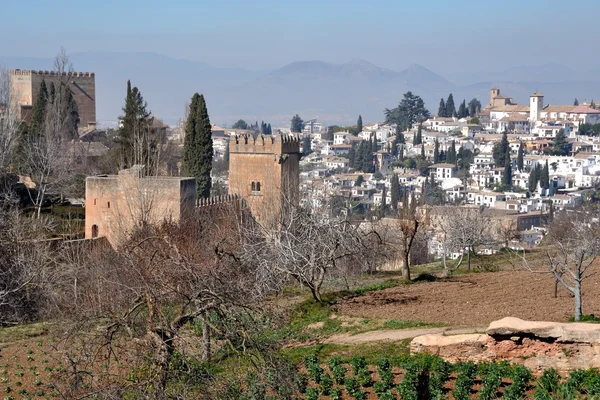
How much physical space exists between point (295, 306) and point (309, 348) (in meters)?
3.26

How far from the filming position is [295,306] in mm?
16891

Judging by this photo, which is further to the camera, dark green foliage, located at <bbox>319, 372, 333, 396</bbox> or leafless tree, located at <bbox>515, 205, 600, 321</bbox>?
leafless tree, located at <bbox>515, 205, 600, 321</bbox>

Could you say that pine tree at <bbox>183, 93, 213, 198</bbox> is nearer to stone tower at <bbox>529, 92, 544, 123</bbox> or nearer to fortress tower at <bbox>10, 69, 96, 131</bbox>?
fortress tower at <bbox>10, 69, 96, 131</bbox>

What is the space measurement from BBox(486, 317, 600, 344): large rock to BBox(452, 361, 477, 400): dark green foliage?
65 cm

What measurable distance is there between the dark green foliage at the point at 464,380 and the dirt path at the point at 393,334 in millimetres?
1973

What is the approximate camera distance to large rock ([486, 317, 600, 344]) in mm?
11444

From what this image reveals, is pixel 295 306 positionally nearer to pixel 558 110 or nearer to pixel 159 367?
pixel 159 367

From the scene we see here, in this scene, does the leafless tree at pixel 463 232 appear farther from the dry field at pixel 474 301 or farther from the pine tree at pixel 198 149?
the dry field at pixel 474 301

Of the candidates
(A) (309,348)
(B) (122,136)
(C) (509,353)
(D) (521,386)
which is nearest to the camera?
(D) (521,386)

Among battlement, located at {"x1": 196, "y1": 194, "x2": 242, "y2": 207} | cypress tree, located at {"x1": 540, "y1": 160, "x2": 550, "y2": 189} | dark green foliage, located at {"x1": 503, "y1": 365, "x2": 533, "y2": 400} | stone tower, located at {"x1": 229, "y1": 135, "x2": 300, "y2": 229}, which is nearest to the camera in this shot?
dark green foliage, located at {"x1": 503, "y1": 365, "x2": 533, "y2": 400}

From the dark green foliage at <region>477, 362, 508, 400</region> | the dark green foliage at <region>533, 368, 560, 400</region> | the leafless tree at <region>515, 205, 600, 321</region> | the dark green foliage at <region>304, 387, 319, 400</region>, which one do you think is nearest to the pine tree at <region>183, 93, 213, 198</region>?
the leafless tree at <region>515, 205, 600, 321</region>

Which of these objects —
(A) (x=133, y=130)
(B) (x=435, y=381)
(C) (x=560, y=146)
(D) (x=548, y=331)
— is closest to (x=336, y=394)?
(B) (x=435, y=381)

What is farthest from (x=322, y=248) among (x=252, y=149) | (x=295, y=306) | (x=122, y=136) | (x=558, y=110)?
(x=558, y=110)

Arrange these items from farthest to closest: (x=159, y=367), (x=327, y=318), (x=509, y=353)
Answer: (x=327, y=318)
(x=509, y=353)
(x=159, y=367)
